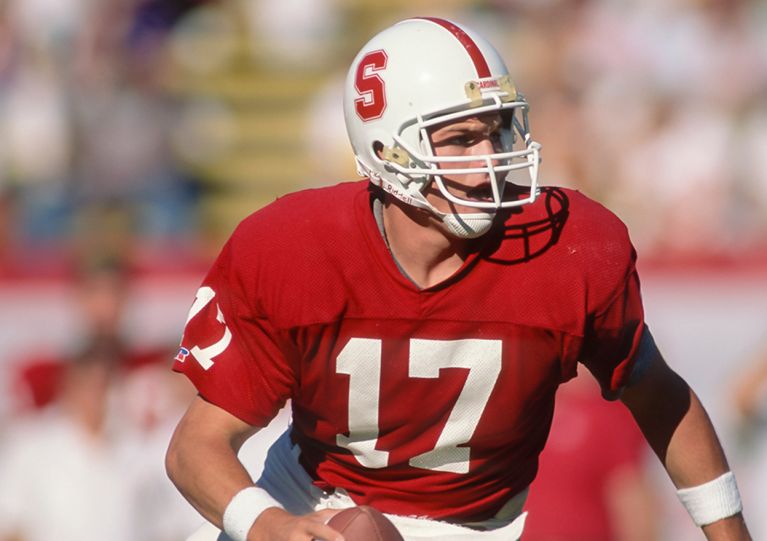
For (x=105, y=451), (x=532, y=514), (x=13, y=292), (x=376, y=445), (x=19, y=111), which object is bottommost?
(x=532, y=514)

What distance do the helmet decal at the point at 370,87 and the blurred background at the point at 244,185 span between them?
207 centimetres

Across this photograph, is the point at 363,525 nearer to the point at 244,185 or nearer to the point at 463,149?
the point at 463,149

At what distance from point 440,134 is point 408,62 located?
0.19 metres

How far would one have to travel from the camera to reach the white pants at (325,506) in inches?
97.6

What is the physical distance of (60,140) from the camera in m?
6.27

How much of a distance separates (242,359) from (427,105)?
0.75 meters

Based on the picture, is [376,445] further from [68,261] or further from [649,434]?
[68,261]

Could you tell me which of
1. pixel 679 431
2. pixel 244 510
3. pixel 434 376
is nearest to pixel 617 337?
pixel 679 431

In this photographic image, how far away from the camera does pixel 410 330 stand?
7.53 feet

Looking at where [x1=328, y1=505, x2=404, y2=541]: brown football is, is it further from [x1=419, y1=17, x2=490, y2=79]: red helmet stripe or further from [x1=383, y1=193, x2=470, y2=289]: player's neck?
[x1=419, y1=17, x2=490, y2=79]: red helmet stripe

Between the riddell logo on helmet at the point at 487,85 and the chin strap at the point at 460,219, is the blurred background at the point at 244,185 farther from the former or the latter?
→ the riddell logo on helmet at the point at 487,85

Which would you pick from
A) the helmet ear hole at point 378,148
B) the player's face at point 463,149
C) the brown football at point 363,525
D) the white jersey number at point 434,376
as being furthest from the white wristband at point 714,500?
the helmet ear hole at point 378,148

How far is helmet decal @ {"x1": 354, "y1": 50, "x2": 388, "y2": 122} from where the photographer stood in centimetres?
239

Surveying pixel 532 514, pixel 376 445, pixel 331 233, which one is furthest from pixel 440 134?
pixel 532 514
